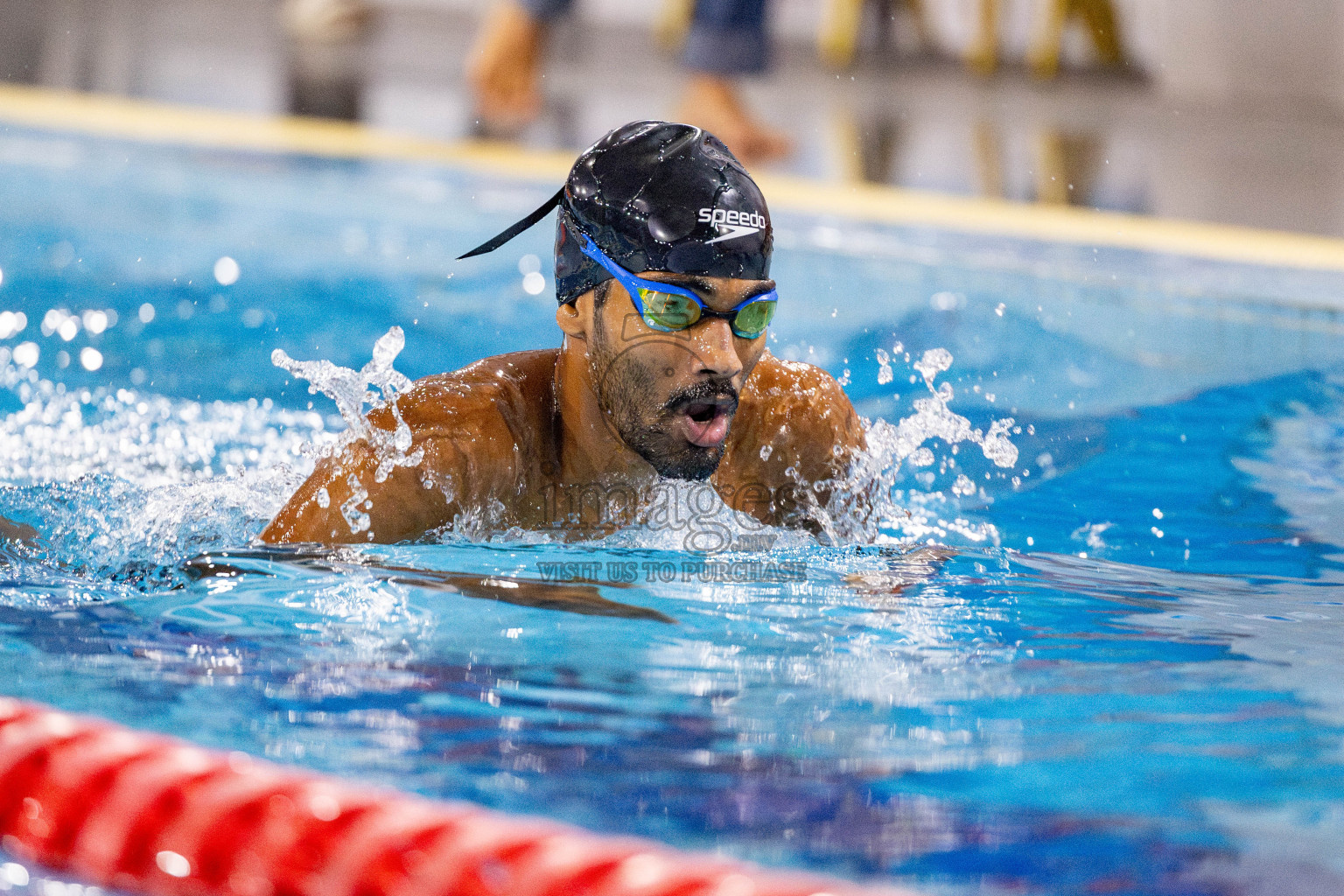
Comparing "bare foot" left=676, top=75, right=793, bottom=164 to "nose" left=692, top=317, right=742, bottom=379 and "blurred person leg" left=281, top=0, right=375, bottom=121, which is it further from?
"nose" left=692, top=317, right=742, bottom=379

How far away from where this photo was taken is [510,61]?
914 cm

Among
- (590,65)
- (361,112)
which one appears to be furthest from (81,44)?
(590,65)

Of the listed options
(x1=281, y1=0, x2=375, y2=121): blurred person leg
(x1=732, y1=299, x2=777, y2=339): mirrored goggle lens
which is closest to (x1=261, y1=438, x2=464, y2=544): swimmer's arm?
(x1=732, y1=299, x2=777, y2=339): mirrored goggle lens

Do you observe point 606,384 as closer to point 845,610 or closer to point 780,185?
point 845,610

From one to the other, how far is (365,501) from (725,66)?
21.2ft

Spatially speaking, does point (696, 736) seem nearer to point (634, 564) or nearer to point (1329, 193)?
point (634, 564)

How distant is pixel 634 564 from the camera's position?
2475 mm

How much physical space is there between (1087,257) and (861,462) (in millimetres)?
2768

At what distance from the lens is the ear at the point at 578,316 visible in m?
2.52

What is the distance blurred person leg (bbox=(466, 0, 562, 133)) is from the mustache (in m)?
6.19

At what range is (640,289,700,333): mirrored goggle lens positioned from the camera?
233cm

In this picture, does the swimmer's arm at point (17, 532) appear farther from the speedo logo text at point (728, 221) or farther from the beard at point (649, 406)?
the speedo logo text at point (728, 221)

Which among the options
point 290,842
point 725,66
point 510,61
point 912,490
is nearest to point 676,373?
point 290,842

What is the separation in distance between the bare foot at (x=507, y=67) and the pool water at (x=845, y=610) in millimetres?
3824
